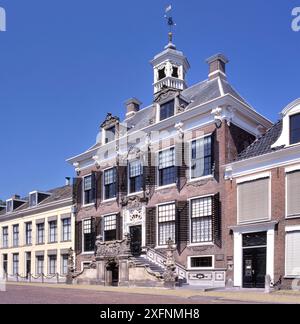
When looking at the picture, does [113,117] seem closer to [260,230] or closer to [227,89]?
[227,89]

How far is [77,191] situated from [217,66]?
16.7m

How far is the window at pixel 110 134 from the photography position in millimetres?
37812

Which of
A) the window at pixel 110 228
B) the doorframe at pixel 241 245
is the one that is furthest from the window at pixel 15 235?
the doorframe at pixel 241 245

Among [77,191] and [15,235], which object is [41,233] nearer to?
[15,235]

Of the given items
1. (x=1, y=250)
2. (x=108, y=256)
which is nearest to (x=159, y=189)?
(x=108, y=256)

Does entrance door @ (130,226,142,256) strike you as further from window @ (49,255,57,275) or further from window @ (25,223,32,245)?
window @ (25,223,32,245)

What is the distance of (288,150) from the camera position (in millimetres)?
23875

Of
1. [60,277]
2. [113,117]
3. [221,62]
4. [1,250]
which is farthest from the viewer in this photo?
[1,250]

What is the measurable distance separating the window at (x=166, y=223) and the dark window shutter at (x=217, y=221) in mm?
3627

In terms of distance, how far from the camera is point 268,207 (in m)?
24.6

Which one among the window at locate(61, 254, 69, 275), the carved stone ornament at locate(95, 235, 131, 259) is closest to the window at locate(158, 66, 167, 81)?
the carved stone ornament at locate(95, 235, 131, 259)

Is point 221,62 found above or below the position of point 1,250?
above

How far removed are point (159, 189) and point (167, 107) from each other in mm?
6013

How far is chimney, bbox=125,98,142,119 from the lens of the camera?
4197cm
